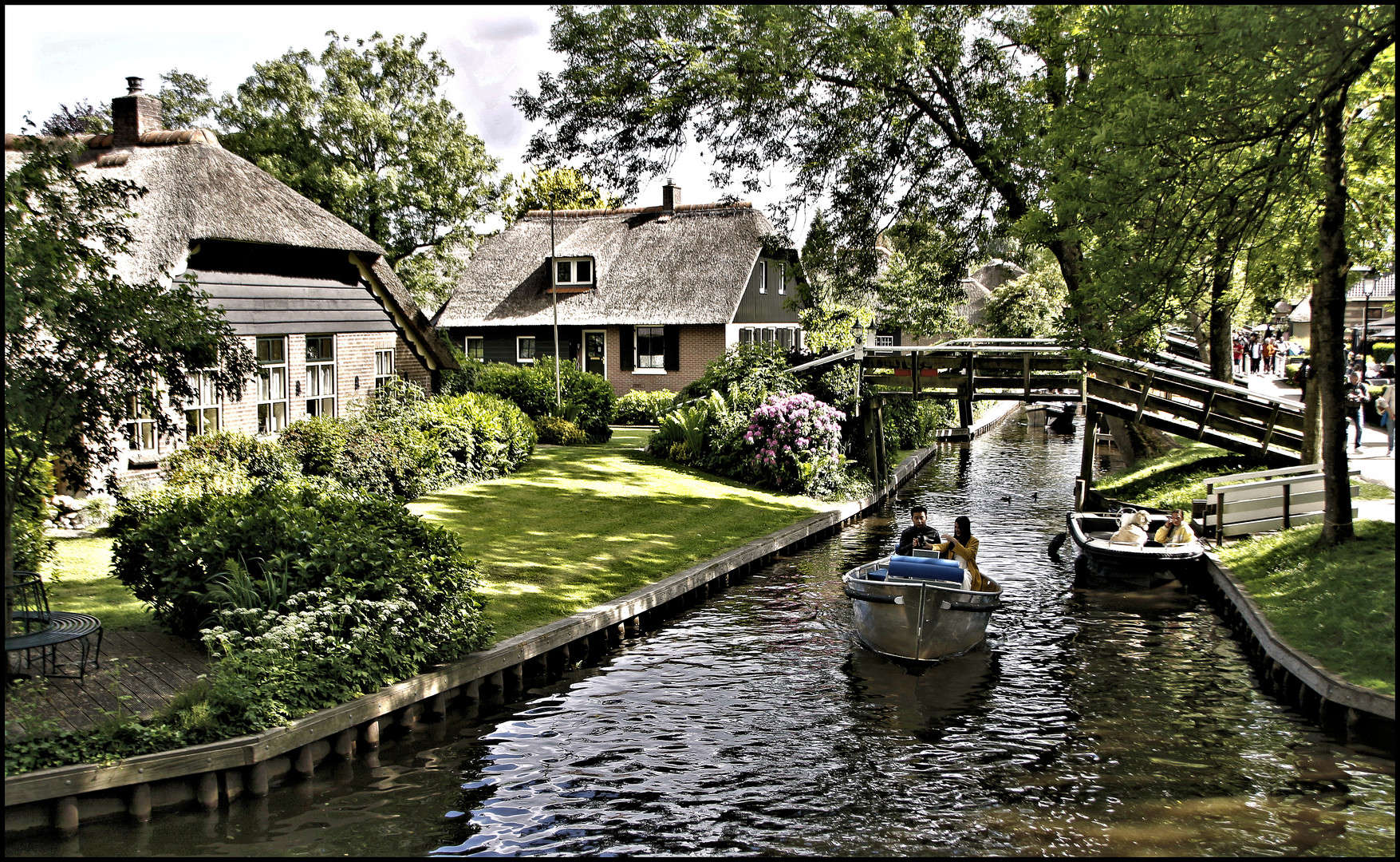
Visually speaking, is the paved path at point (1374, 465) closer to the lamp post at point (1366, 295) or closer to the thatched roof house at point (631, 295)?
the lamp post at point (1366, 295)

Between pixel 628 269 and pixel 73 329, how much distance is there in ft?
106

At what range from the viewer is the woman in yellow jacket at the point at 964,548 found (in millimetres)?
14859

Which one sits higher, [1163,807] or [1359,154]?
[1359,154]

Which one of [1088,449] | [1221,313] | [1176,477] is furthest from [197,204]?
[1221,313]

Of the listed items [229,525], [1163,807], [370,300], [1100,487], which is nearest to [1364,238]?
[1163,807]

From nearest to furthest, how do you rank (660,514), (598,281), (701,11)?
(660,514) < (701,11) < (598,281)

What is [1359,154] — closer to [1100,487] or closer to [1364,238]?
[1364,238]

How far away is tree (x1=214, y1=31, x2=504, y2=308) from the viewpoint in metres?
39.3

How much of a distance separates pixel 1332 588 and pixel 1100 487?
12181 millimetres

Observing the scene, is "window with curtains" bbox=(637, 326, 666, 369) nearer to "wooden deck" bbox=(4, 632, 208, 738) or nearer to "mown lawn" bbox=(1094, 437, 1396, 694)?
"mown lawn" bbox=(1094, 437, 1396, 694)

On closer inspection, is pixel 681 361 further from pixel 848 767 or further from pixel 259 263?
pixel 848 767

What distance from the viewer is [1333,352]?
14.9 m

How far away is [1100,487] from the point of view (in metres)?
25.8

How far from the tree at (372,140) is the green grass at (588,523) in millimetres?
18610
